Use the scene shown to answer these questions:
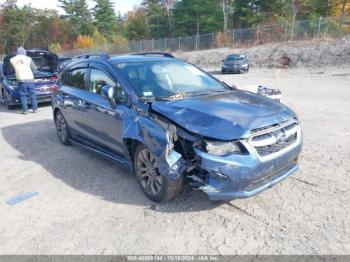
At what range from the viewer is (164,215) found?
4.09m

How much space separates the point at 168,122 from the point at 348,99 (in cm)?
913

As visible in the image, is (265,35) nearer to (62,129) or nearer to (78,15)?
(62,129)

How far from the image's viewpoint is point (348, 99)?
36.9 ft

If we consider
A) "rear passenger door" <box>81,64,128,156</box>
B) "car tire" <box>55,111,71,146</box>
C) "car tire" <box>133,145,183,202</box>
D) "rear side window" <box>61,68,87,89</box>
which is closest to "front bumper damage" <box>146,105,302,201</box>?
"car tire" <box>133,145,183,202</box>

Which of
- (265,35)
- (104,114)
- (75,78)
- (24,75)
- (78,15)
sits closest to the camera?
(104,114)

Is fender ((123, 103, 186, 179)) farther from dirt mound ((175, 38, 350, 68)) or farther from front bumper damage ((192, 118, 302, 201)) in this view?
dirt mound ((175, 38, 350, 68))

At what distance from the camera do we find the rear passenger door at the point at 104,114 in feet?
15.8

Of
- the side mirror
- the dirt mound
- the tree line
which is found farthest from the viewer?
the tree line

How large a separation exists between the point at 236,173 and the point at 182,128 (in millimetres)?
785

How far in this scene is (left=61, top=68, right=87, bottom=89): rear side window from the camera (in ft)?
19.8

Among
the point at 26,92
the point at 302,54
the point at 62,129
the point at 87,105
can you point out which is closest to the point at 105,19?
the point at 302,54

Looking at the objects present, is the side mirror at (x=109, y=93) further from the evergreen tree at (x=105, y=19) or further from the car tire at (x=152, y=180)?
the evergreen tree at (x=105, y=19)

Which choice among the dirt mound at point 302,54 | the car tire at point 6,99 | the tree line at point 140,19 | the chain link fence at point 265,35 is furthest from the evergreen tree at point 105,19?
the car tire at point 6,99

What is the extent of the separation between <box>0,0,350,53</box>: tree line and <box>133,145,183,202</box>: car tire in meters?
31.9
